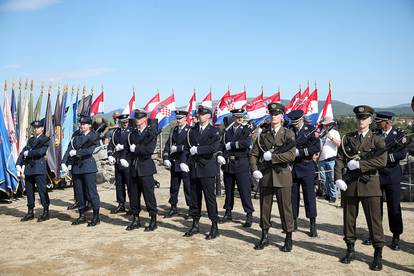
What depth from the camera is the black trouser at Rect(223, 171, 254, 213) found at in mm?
7422

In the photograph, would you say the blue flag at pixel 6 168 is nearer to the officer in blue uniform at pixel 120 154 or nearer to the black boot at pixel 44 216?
the black boot at pixel 44 216

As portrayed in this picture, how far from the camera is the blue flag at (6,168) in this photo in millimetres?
9930

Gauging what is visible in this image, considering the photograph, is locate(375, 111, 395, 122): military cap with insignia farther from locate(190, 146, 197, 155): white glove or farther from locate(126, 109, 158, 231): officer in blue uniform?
locate(126, 109, 158, 231): officer in blue uniform

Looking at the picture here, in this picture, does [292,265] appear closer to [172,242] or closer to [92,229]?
[172,242]

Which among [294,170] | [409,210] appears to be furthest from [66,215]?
[409,210]

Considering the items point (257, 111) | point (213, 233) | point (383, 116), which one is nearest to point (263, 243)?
point (213, 233)

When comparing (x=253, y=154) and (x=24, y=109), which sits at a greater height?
(x=24, y=109)

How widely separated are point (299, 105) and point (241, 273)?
10.6 metres

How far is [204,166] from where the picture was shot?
6539 mm

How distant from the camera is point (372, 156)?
5117 mm

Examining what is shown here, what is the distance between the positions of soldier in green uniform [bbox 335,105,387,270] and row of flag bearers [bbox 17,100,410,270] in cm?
1

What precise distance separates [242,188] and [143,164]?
1881 mm

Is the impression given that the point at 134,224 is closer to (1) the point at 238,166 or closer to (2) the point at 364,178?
(1) the point at 238,166

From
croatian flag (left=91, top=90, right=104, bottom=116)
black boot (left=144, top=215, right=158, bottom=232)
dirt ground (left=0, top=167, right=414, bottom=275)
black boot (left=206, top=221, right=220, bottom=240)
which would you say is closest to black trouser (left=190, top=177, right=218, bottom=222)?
black boot (left=206, top=221, right=220, bottom=240)
